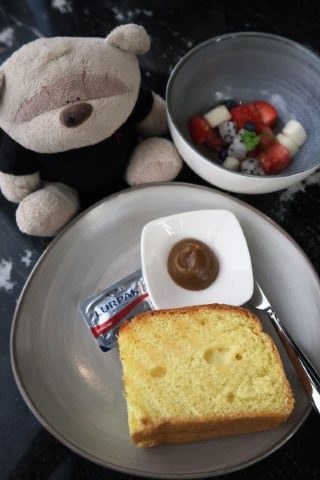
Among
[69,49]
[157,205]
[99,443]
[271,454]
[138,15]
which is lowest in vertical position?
[271,454]

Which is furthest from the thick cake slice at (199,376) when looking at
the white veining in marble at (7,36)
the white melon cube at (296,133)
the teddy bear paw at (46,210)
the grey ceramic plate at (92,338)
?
the white veining in marble at (7,36)

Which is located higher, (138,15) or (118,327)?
(138,15)

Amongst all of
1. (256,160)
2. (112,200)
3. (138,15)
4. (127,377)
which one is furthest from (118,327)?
(138,15)

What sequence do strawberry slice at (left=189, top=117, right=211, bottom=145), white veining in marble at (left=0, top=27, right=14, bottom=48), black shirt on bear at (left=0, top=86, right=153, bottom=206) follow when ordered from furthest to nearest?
white veining in marble at (left=0, top=27, right=14, bottom=48), strawberry slice at (left=189, top=117, right=211, bottom=145), black shirt on bear at (left=0, top=86, right=153, bottom=206)

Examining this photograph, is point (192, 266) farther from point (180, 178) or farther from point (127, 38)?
point (127, 38)

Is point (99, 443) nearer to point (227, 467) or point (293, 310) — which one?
point (227, 467)

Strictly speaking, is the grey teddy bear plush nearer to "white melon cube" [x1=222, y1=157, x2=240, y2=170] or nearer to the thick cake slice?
"white melon cube" [x1=222, y1=157, x2=240, y2=170]

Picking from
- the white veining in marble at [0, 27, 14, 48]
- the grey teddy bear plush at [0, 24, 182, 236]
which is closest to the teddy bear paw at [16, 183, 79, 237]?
the grey teddy bear plush at [0, 24, 182, 236]

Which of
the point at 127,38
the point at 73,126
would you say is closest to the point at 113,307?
the point at 73,126
